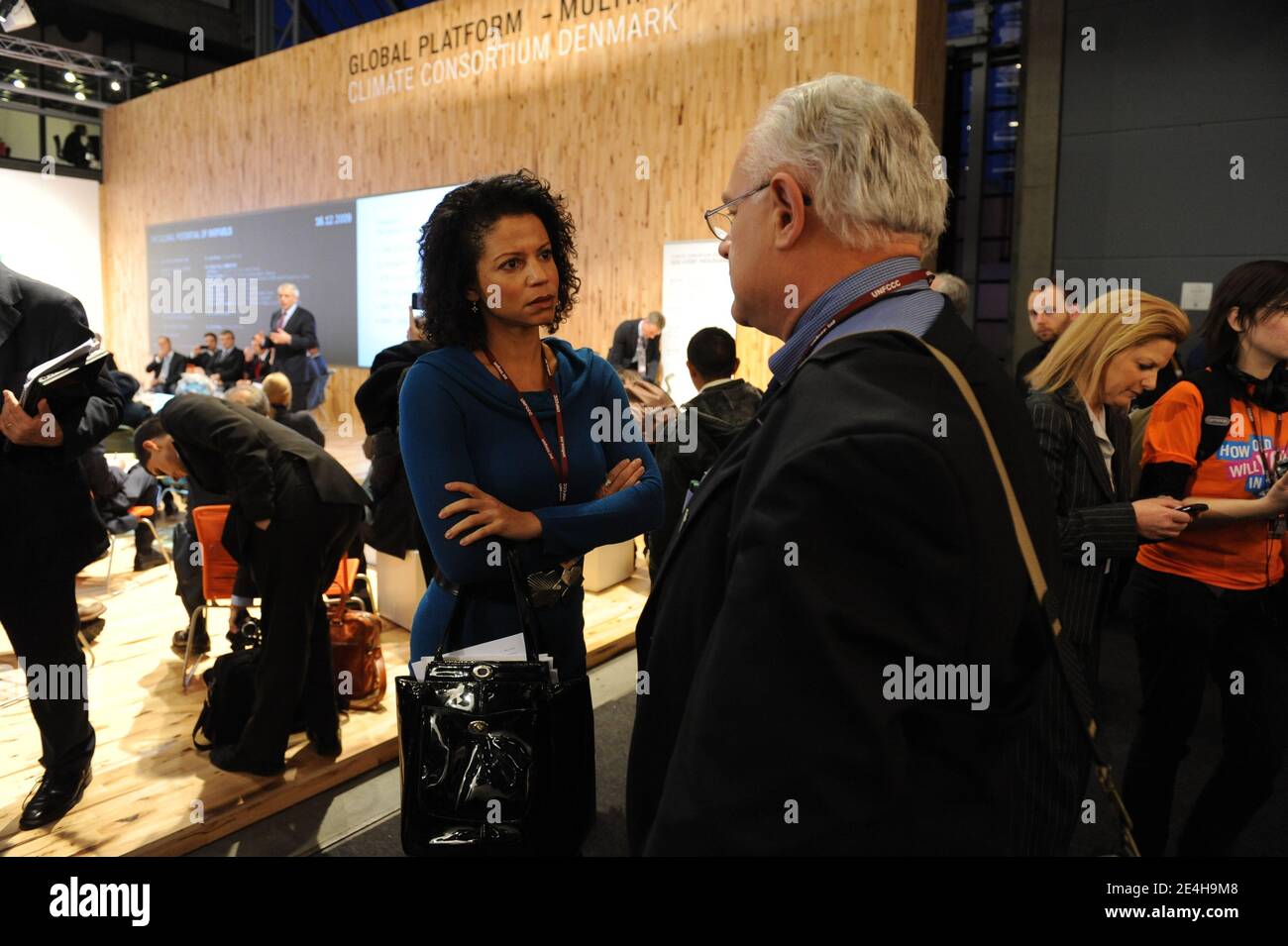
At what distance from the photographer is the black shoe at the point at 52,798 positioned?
8.84 feet

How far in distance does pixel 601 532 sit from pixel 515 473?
0.22m

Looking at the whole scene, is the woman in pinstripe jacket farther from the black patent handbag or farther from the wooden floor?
the wooden floor

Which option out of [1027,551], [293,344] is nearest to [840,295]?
[1027,551]

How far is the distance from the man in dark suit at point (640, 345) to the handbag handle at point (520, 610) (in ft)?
19.3

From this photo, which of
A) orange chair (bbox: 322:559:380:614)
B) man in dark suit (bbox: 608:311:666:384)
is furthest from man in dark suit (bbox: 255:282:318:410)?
orange chair (bbox: 322:559:380:614)

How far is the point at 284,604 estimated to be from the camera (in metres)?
3.04

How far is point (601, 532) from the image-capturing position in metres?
1.89

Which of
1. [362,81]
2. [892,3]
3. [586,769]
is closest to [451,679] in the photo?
[586,769]

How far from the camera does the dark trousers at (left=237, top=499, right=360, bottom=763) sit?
9.96 feet

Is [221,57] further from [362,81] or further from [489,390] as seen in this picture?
[489,390]

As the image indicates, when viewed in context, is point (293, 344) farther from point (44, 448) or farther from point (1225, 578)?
point (1225, 578)

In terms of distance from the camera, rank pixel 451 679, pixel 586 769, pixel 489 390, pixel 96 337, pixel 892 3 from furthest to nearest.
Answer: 1. pixel 892 3
2. pixel 96 337
3. pixel 489 390
4. pixel 586 769
5. pixel 451 679

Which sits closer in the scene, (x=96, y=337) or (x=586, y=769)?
(x=586, y=769)

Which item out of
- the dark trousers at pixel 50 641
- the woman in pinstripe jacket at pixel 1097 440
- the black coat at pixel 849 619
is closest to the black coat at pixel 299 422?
the dark trousers at pixel 50 641
